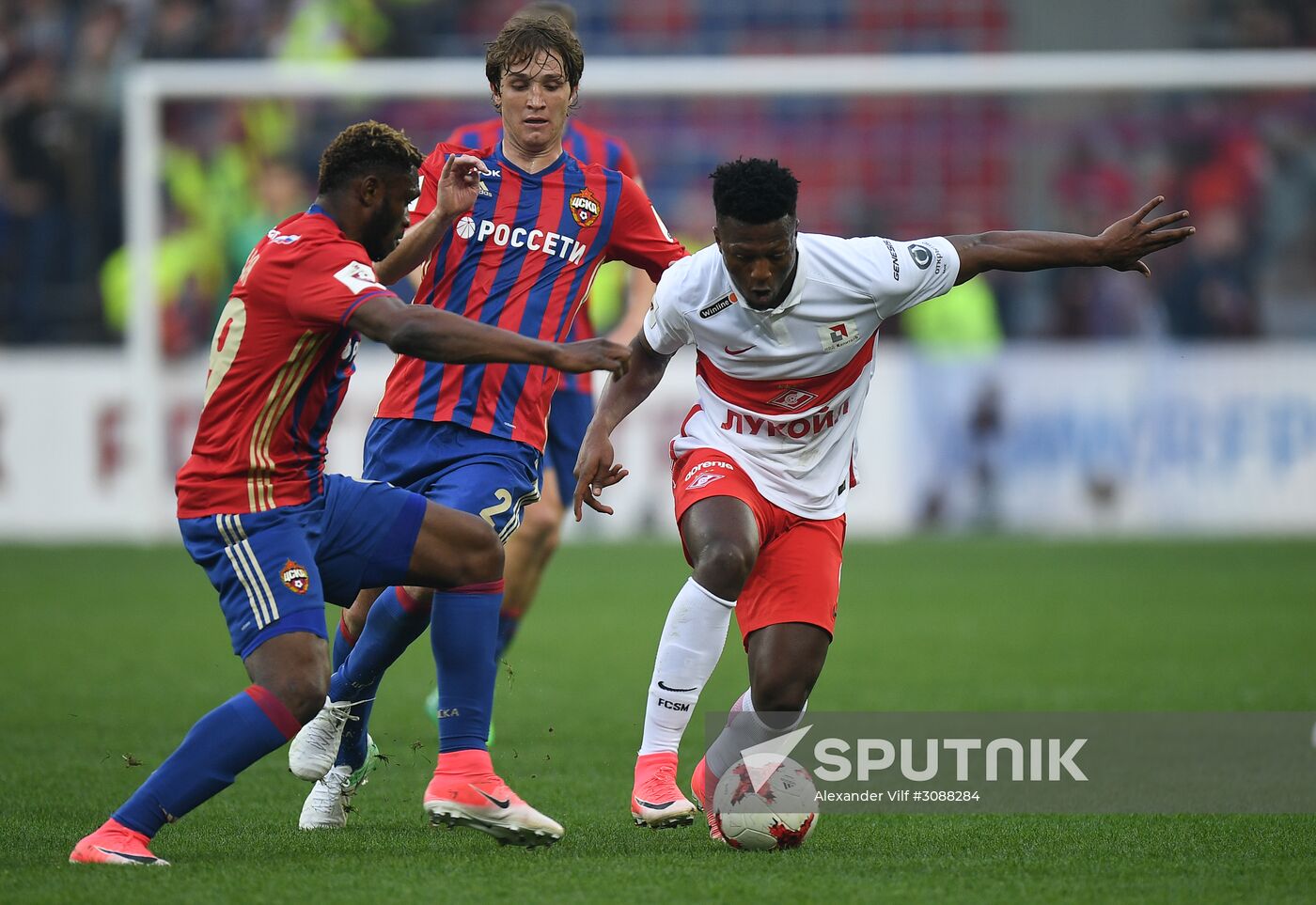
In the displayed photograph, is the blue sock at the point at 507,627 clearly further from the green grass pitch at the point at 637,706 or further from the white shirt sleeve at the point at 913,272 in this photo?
the white shirt sleeve at the point at 913,272

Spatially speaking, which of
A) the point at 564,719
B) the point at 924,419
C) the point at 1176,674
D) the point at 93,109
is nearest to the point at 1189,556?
the point at 924,419

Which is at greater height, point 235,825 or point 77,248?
point 77,248

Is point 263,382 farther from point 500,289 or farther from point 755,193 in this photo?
point 755,193

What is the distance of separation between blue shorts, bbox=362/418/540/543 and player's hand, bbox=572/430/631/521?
216mm

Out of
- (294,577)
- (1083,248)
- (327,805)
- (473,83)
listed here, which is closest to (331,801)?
(327,805)

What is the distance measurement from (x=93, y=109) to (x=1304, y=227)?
35.7ft

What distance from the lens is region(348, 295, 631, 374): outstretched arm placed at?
4395mm

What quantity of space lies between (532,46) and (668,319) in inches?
40.1

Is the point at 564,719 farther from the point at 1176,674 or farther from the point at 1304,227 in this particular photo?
the point at 1304,227

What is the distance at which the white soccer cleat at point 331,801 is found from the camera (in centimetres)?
518

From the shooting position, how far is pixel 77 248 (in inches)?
615

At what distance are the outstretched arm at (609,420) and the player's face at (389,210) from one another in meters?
0.79

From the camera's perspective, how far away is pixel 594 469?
5199mm

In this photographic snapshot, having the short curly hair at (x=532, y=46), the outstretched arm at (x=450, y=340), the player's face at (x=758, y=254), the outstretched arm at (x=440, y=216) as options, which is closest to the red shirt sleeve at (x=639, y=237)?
the short curly hair at (x=532, y=46)
